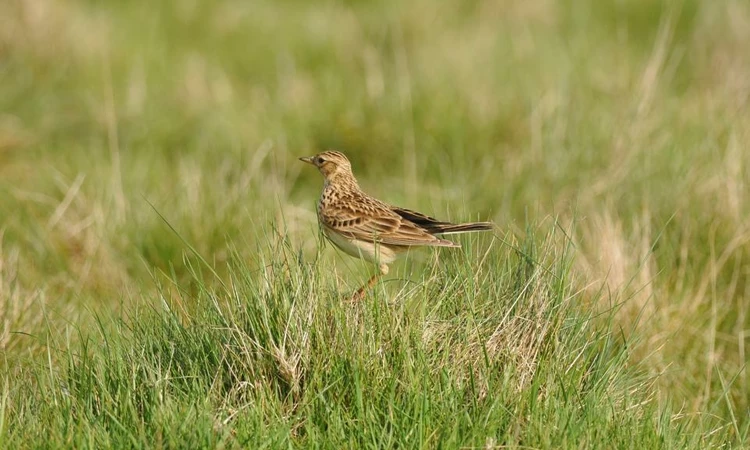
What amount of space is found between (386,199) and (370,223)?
7.76ft

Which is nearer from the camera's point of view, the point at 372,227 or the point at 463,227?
the point at 463,227

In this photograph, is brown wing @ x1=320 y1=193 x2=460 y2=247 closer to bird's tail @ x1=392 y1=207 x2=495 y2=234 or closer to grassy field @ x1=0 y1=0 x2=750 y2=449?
bird's tail @ x1=392 y1=207 x2=495 y2=234

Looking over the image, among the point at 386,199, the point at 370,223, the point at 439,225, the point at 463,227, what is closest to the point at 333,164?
the point at 370,223

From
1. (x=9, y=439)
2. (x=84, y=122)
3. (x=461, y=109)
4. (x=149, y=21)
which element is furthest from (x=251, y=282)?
(x=149, y=21)

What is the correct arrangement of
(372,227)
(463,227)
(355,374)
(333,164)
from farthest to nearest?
(333,164), (372,227), (463,227), (355,374)

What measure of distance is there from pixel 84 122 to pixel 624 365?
5.63 metres

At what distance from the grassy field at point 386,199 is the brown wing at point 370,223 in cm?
18

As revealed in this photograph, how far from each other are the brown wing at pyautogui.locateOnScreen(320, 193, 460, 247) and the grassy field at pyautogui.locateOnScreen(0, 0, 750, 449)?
181mm

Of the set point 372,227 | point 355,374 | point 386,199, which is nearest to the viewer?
point 355,374

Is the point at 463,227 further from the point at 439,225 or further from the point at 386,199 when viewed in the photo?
the point at 386,199

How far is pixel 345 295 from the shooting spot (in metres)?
4.29

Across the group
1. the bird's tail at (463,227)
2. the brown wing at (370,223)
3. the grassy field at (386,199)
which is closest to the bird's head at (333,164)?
the brown wing at (370,223)

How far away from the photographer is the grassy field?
380 cm

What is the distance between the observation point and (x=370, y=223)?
501 cm
